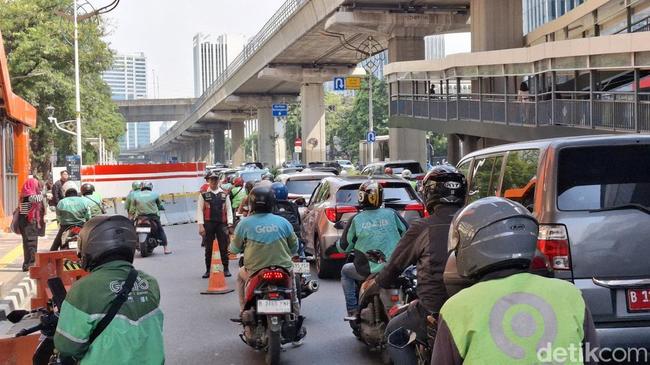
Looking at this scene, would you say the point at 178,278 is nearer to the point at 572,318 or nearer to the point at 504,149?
the point at 504,149

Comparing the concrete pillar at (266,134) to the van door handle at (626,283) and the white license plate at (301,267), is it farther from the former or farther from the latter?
the van door handle at (626,283)

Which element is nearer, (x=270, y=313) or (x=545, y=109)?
(x=270, y=313)

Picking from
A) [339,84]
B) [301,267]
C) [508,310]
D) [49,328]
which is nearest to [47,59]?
[339,84]

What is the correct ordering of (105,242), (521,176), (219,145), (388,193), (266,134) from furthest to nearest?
1. (219,145)
2. (266,134)
3. (388,193)
4. (521,176)
5. (105,242)

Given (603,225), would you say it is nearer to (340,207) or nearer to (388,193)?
(340,207)

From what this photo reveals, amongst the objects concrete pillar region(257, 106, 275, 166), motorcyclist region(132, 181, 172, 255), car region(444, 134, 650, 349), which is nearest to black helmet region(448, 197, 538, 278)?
car region(444, 134, 650, 349)

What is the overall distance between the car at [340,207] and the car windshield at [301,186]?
3.85 m

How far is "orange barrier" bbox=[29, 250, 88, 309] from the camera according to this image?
8.26m

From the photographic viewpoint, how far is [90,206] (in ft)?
43.6

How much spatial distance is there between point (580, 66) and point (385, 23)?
825 inches

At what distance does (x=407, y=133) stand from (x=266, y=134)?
36928 mm

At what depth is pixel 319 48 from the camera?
51125mm

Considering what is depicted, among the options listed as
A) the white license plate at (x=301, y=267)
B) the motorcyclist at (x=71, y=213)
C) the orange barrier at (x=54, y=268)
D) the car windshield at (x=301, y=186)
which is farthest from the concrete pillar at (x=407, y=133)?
the orange barrier at (x=54, y=268)

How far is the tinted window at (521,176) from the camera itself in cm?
599
